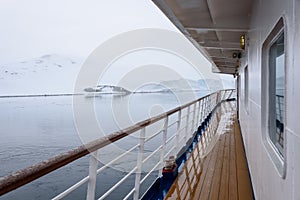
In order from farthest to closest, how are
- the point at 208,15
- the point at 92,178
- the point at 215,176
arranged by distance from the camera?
the point at 208,15
the point at 215,176
the point at 92,178

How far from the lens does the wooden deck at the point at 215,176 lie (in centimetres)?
208

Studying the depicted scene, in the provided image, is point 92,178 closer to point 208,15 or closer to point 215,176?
point 215,176

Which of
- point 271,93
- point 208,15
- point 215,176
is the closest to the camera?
point 271,93

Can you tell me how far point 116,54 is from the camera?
527 cm

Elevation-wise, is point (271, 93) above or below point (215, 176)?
above

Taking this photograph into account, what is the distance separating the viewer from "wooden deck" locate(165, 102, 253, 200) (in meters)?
2.08

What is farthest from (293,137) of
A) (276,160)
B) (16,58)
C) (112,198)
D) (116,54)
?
(16,58)

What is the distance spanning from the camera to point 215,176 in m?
2.52

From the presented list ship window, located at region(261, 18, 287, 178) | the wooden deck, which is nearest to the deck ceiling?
ship window, located at region(261, 18, 287, 178)

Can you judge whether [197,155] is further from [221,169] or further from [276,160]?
[276,160]

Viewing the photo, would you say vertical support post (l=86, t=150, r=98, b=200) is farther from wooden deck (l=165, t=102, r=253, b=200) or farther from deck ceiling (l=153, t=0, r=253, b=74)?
deck ceiling (l=153, t=0, r=253, b=74)

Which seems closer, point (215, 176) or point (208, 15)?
point (215, 176)

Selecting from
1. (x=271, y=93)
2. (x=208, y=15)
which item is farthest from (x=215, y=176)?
(x=208, y=15)

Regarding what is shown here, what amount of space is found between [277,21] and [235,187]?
162 centimetres
